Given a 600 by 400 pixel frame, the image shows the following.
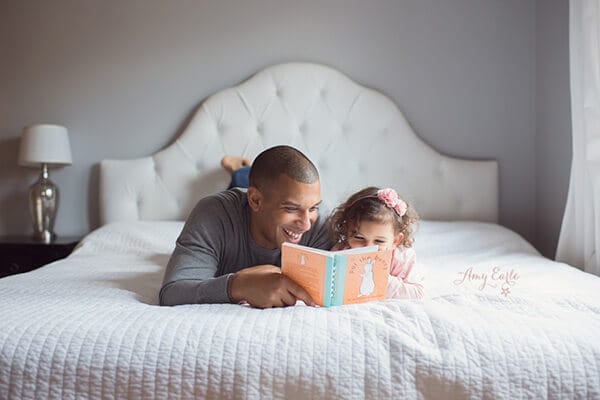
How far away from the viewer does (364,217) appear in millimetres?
1584

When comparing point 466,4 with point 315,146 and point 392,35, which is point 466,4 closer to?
point 392,35

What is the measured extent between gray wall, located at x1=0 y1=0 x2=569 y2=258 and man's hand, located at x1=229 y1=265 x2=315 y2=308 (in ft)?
6.30

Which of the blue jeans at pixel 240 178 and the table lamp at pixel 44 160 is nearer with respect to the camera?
the blue jeans at pixel 240 178

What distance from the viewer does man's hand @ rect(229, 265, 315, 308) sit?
3.95 feet

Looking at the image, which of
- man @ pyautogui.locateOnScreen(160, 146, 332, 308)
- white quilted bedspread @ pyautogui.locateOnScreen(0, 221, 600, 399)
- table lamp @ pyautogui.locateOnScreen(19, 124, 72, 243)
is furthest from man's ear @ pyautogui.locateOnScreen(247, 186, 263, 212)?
table lamp @ pyautogui.locateOnScreen(19, 124, 72, 243)

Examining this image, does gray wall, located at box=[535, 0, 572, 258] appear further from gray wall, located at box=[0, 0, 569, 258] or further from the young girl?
the young girl

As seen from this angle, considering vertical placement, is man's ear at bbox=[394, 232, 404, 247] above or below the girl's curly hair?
below

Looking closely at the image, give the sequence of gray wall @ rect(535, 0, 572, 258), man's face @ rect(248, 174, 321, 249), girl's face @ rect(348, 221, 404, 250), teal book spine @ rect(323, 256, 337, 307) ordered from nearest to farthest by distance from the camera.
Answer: teal book spine @ rect(323, 256, 337, 307), man's face @ rect(248, 174, 321, 249), girl's face @ rect(348, 221, 404, 250), gray wall @ rect(535, 0, 572, 258)

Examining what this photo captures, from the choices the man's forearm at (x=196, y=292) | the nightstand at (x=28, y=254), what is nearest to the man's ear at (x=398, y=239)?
the man's forearm at (x=196, y=292)

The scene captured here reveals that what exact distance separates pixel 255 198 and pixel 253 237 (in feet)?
0.44

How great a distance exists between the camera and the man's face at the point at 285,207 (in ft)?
4.56

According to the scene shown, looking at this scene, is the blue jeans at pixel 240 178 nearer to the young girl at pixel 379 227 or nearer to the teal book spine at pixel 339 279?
the young girl at pixel 379 227

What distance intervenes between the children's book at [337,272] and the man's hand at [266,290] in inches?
0.7

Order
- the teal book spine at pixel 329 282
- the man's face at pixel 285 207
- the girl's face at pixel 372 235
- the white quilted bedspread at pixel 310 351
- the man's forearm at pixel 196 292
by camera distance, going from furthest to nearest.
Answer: the girl's face at pixel 372 235, the man's face at pixel 285 207, the man's forearm at pixel 196 292, the teal book spine at pixel 329 282, the white quilted bedspread at pixel 310 351
